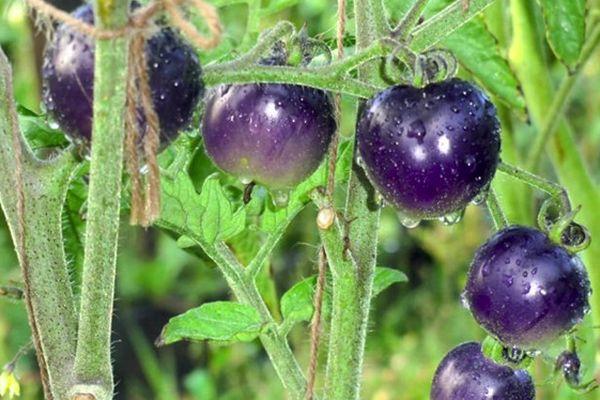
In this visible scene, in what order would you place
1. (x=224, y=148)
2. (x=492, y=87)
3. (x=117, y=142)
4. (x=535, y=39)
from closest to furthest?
(x=117, y=142) → (x=224, y=148) → (x=492, y=87) → (x=535, y=39)

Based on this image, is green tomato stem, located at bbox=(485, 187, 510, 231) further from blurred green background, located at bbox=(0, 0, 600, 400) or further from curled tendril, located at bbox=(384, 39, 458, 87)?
blurred green background, located at bbox=(0, 0, 600, 400)

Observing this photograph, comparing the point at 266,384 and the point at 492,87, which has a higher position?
the point at 492,87

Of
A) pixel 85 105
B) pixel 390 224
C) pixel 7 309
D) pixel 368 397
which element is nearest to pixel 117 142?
pixel 85 105

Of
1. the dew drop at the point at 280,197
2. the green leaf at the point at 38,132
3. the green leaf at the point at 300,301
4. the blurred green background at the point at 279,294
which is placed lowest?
the blurred green background at the point at 279,294

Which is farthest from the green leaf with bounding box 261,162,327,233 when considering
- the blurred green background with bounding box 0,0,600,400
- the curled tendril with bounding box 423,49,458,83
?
the blurred green background with bounding box 0,0,600,400

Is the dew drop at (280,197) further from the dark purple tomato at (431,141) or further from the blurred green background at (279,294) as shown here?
the blurred green background at (279,294)

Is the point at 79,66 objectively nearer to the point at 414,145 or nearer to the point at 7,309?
the point at 414,145

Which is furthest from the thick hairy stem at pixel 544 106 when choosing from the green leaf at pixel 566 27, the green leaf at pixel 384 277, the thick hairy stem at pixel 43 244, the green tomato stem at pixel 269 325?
the thick hairy stem at pixel 43 244
